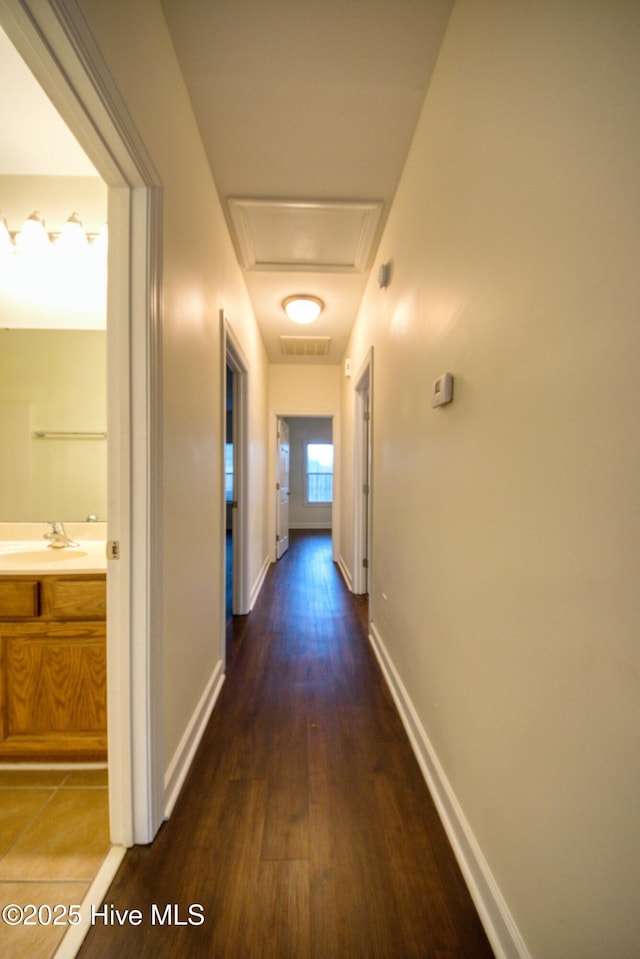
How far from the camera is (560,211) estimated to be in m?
Answer: 0.68

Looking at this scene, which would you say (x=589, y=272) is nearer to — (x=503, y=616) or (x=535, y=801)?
(x=503, y=616)

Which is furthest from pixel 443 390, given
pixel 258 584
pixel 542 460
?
pixel 258 584

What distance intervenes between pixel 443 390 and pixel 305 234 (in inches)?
65.9

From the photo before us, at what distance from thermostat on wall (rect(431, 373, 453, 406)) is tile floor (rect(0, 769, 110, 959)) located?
1.81 meters

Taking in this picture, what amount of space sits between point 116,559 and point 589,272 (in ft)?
4.39

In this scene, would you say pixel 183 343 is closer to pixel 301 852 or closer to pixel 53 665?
pixel 53 665

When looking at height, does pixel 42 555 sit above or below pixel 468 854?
above

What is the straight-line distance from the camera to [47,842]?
112 cm

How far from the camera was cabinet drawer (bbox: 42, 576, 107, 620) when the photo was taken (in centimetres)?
135

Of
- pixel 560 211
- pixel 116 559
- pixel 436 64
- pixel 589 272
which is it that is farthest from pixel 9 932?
pixel 436 64

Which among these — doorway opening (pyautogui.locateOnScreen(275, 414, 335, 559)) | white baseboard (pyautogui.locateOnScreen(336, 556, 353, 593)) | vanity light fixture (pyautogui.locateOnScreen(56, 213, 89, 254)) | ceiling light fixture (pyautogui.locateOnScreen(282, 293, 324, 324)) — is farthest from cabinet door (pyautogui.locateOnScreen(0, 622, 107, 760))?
doorway opening (pyautogui.locateOnScreen(275, 414, 335, 559))

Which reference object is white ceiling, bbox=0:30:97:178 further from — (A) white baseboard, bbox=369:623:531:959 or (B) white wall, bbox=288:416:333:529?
(B) white wall, bbox=288:416:333:529

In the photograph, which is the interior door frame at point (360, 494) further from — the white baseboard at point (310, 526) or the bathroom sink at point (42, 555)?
the white baseboard at point (310, 526)

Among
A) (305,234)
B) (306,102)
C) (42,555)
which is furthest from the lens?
(305,234)
